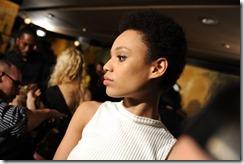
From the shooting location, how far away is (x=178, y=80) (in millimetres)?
732

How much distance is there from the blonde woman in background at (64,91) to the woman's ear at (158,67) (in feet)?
0.70

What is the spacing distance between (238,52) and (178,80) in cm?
17

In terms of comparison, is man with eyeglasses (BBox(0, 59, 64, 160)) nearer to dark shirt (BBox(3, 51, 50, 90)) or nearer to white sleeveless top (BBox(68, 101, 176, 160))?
dark shirt (BBox(3, 51, 50, 90))

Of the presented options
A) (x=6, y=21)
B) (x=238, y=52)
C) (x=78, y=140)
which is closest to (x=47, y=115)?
(x=78, y=140)

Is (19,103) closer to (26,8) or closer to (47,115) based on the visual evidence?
(47,115)

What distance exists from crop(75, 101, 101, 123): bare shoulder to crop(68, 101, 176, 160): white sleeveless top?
1 centimetres

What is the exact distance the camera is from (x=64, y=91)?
0.81m

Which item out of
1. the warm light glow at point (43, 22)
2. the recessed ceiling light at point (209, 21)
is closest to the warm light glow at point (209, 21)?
the recessed ceiling light at point (209, 21)

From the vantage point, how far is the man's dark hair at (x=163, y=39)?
0.65 metres

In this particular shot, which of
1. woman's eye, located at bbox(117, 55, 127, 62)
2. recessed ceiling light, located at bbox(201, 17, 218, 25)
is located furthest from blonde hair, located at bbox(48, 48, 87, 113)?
recessed ceiling light, located at bbox(201, 17, 218, 25)

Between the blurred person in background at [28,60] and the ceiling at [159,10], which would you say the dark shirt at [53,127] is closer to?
the blurred person in background at [28,60]

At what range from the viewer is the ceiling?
780 mm

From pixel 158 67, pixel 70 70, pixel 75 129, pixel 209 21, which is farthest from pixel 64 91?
pixel 209 21

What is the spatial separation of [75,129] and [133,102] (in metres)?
0.14
